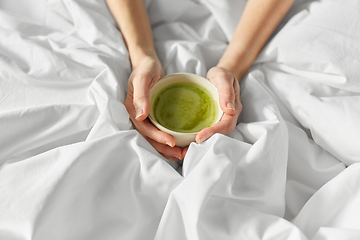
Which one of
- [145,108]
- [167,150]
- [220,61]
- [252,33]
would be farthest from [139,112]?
[252,33]

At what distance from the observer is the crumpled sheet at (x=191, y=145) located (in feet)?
1.94

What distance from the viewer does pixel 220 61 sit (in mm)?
896

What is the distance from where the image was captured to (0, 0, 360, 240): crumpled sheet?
0.59m

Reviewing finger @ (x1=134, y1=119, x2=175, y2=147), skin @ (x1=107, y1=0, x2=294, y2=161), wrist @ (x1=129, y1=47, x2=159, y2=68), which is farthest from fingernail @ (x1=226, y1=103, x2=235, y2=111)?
wrist @ (x1=129, y1=47, x2=159, y2=68)

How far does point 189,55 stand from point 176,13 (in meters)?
0.21

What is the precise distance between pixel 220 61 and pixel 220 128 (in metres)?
0.28

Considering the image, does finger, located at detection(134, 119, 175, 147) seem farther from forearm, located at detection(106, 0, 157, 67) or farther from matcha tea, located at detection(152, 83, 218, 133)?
forearm, located at detection(106, 0, 157, 67)

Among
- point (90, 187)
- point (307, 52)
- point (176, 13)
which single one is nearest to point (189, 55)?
point (176, 13)

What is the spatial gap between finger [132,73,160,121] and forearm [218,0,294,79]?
0.24m

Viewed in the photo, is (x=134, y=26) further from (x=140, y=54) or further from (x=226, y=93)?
(x=226, y=93)

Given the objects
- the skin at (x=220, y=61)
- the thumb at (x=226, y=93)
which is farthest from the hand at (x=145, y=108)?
the thumb at (x=226, y=93)

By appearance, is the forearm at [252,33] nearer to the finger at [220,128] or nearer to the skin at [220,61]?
the skin at [220,61]

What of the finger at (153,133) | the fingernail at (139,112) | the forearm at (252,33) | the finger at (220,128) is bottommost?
the finger at (153,133)

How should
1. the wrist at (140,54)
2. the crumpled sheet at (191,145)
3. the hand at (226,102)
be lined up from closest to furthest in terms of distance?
1. the crumpled sheet at (191,145)
2. the hand at (226,102)
3. the wrist at (140,54)
